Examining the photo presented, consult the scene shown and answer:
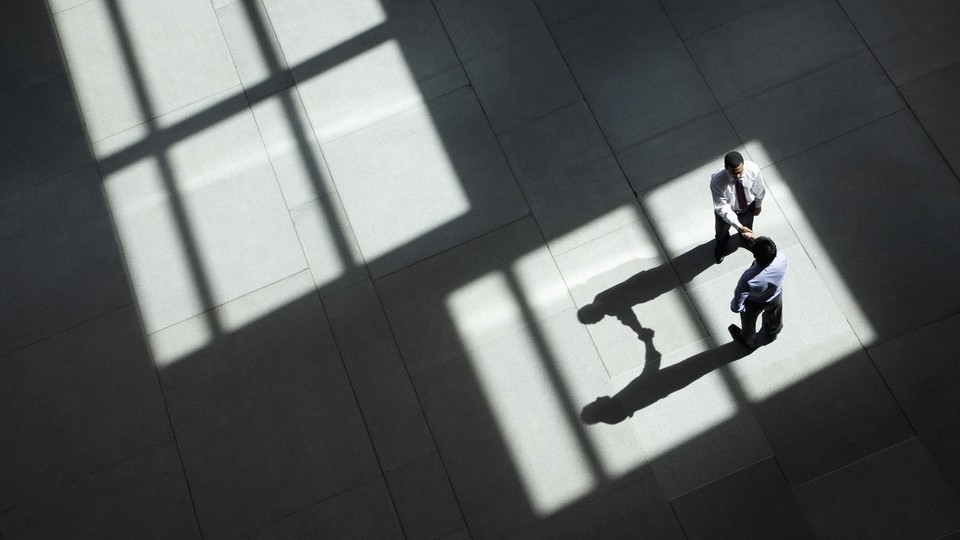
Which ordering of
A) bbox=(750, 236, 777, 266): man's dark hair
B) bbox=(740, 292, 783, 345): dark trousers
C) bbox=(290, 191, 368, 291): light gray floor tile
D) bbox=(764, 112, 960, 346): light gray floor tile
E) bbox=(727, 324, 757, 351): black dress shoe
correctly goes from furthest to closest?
bbox=(290, 191, 368, 291): light gray floor tile
bbox=(764, 112, 960, 346): light gray floor tile
bbox=(727, 324, 757, 351): black dress shoe
bbox=(740, 292, 783, 345): dark trousers
bbox=(750, 236, 777, 266): man's dark hair

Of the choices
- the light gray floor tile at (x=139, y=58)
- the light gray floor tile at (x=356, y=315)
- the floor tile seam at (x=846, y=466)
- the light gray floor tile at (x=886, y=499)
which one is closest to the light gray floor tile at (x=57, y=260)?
the light gray floor tile at (x=139, y=58)

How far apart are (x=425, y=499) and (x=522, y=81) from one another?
4.39 m

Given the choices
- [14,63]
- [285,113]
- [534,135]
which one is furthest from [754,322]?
[14,63]

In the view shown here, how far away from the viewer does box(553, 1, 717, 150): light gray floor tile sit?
23.7ft

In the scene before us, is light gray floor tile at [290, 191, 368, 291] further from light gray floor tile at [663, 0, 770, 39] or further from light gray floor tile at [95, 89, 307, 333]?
light gray floor tile at [663, 0, 770, 39]

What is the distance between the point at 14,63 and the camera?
7.98m

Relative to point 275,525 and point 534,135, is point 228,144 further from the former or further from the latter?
point 275,525

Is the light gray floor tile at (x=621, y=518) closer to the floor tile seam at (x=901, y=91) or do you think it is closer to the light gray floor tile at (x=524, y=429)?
the light gray floor tile at (x=524, y=429)

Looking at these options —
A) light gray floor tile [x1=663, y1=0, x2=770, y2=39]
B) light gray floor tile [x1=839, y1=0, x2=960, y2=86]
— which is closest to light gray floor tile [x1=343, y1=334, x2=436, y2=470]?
light gray floor tile [x1=663, y1=0, x2=770, y2=39]

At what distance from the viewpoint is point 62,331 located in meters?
6.94

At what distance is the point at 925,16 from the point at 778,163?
2.42 meters

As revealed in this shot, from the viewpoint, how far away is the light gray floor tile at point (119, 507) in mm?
6301

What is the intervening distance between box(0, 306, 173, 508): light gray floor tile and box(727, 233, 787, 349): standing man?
5.35 metres

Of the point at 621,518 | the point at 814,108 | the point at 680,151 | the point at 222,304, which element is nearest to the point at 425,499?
the point at 621,518
